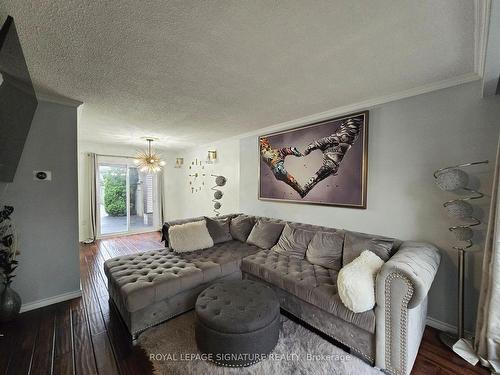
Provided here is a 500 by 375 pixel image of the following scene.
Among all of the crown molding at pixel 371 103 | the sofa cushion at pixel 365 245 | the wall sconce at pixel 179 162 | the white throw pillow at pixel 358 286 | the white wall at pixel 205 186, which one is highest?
the crown molding at pixel 371 103

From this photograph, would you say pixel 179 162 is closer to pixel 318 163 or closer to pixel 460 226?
pixel 318 163

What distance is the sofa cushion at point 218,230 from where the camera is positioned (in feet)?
10.8

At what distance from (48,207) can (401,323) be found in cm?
369

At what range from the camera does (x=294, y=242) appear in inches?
111

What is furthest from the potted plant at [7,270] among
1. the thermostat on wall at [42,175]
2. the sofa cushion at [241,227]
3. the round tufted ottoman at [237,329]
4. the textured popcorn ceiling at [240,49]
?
the sofa cushion at [241,227]

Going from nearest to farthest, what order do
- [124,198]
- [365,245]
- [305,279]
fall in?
1. [305,279]
2. [365,245]
3. [124,198]

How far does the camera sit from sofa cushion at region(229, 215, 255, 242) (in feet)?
11.3

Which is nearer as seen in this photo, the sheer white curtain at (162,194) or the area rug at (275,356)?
the area rug at (275,356)

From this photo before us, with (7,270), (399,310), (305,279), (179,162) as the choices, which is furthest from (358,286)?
(179,162)

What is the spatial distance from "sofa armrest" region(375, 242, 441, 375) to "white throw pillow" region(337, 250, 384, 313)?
7 cm

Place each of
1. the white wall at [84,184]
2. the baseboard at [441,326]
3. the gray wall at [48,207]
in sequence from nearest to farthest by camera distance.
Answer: the baseboard at [441,326] → the gray wall at [48,207] → the white wall at [84,184]

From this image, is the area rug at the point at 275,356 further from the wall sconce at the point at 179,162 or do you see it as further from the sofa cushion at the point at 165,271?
the wall sconce at the point at 179,162

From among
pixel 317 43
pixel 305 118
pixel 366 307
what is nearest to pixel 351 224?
pixel 366 307

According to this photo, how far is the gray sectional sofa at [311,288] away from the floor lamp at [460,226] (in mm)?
225
